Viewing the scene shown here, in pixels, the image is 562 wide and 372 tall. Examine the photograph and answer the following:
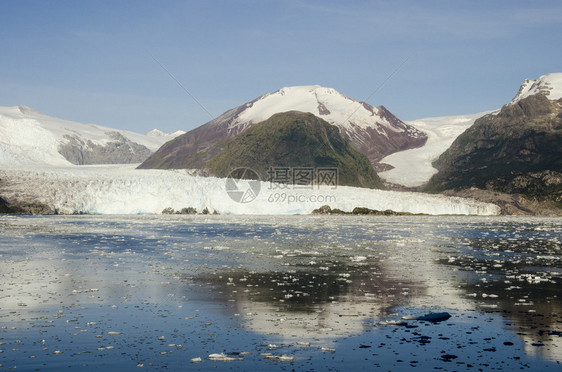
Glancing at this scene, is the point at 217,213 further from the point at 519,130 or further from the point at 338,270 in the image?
the point at 519,130

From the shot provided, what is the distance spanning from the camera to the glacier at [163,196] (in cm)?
5191

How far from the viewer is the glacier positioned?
170ft

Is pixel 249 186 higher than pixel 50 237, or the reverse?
pixel 249 186

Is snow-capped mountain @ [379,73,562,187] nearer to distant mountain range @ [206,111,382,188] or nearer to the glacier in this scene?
distant mountain range @ [206,111,382,188]

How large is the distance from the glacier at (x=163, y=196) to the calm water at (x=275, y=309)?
3047cm

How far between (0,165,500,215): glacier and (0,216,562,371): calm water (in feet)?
100.0

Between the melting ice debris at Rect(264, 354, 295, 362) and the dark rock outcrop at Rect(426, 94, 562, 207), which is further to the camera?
the dark rock outcrop at Rect(426, 94, 562, 207)

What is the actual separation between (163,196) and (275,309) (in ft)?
148

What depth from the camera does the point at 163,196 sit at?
180ft

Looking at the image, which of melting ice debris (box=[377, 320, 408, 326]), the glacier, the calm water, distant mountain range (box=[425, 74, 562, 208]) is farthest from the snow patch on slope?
melting ice debris (box=[377, 320, 408, 326])

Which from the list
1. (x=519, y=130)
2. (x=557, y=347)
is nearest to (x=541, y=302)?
(x=557, y=347)

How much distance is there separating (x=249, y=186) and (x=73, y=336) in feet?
168

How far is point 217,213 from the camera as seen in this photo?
58.1 metres

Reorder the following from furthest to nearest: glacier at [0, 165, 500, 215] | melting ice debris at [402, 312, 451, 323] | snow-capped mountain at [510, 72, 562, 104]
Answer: snow-capped mountain at [510, 72, 562, 104] < glacier at [0, 165, 500, 215] < melting ice debris at [402, 312, 451, 323]
